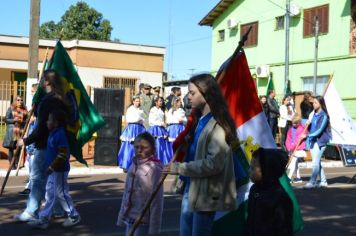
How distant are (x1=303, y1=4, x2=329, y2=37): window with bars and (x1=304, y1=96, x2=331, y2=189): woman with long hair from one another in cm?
1935

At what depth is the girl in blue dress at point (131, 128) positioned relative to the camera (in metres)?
14.0

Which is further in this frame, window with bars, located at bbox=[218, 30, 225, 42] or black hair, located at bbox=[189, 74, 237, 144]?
window with bars, located at bbox=[218, 30, 225, 42]

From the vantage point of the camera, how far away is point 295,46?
32.6 m

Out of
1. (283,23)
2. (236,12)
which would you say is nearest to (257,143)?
(283,23)

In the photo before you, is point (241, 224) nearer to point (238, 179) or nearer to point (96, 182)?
point (238, 179)

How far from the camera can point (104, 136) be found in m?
16.4

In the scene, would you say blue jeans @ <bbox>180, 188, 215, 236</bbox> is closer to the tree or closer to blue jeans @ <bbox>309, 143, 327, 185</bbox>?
blue jeans @ <bbox>309, 143, 327, 185</bbox>

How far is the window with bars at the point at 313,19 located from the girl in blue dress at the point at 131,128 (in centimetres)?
1873

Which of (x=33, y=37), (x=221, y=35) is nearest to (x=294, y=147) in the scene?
(x=33, y=37)

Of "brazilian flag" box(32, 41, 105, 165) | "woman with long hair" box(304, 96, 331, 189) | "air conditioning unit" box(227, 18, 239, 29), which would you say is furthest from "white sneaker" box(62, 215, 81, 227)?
"air conditioning unit" box(227, 18, 239, 29)

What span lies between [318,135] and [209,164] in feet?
25.5

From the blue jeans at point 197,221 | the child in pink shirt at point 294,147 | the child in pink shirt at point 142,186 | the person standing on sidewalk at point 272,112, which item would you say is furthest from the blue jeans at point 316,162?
the person standing on sidewalk at point 272,112

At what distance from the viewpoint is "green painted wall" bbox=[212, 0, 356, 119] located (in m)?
29.1

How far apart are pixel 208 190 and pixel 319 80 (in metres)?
27.4
